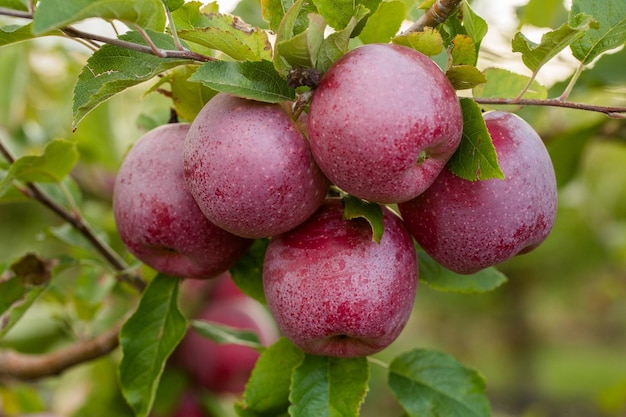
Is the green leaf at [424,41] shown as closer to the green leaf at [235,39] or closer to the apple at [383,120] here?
the apple at [383,120]

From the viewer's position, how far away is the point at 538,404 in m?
8.31

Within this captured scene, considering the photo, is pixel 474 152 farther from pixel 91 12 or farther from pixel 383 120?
pixel 91 12

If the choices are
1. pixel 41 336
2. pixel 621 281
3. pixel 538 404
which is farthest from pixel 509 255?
pixel 538 404

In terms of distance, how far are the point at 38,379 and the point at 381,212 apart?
3.19ft

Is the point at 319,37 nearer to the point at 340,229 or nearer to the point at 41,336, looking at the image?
the point at 340,229

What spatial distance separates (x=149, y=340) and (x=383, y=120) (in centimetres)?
60

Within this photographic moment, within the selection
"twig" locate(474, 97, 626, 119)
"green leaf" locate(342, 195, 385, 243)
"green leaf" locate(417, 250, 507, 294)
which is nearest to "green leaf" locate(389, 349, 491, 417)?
"green leaf" locate(417, 250, 507, 294)

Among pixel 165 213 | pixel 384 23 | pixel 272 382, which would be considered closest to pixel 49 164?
pixel 165 213

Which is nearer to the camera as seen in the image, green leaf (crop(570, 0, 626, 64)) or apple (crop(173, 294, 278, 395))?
green leaf (crop(570, 0, 626, 64))

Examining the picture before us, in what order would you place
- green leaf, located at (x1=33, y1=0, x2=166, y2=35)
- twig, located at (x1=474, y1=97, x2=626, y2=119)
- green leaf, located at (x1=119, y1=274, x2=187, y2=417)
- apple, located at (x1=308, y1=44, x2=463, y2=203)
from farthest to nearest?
green leaf, located at (x1=119, y1=274, x2=187, y2=417) < twig, located at (x1=474, y1=97, x2=626, y2=119) < apple, located at (x1=308, y1=44, x2=463, y2=203) < green leaf, located at (x1=33, y1=0, x2=166, y2=35)

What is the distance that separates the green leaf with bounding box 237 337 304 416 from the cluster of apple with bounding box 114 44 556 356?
15 centimetres

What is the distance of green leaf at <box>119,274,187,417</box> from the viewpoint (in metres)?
1.08

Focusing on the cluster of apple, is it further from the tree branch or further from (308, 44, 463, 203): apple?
the tree branch

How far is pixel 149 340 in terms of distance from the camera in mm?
1111
